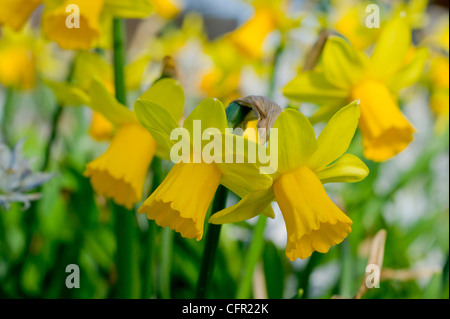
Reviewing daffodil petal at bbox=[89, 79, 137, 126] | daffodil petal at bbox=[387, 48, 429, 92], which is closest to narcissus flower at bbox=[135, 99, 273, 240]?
daffodil petal at bbox=[89, 79, 137, 126]

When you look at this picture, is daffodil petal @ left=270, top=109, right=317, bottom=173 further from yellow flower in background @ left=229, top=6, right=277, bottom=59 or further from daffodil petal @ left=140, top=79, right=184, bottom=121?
yellow flower in background @ left=229, top=6, right=277, bottom=59

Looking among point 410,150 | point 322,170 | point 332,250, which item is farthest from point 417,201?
point 322,170

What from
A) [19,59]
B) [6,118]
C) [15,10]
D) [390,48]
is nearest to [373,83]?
[390,48]

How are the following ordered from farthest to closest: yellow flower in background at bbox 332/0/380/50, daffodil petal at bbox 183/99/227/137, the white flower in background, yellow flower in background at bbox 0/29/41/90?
yellow flower in background at bbox 0/29/41/90
yellow flower in background at bbox 332/0/380/50
the white flower in background
daffodil petal at bbox 183/99/227/137

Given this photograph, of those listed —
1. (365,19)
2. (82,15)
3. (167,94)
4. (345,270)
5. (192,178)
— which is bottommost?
(345,270)

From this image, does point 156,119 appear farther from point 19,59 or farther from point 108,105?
point 19,59
